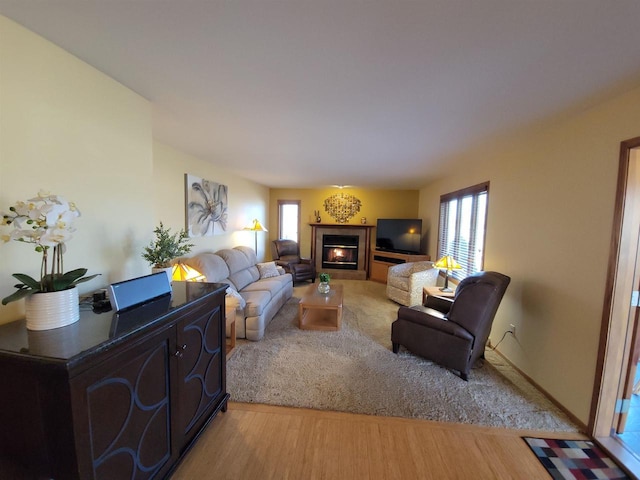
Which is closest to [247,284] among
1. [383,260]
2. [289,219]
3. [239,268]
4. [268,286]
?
[239,268]

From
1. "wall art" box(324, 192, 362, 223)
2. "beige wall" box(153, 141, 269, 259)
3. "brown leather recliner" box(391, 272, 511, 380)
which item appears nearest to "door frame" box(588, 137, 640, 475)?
"brown leather recliner" box(391, 272, 511, 380)

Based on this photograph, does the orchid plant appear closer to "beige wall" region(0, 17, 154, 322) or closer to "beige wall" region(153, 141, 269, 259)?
"beige wall" region(0, 17, 154, 322)

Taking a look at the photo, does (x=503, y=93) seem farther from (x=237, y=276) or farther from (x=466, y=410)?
(x=237, y=276)

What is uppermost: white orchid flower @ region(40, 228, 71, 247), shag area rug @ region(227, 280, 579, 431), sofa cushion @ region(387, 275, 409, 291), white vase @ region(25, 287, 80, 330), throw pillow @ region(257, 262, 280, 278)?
white orchid flower @ region(40, 228, 71, 247)

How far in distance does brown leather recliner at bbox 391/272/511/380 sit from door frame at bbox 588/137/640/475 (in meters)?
0.72

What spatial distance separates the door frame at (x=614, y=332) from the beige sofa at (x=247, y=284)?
3.01m

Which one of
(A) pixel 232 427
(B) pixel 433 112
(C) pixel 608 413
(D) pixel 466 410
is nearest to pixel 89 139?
(A) pixel 232 427

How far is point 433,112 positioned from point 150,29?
1871 mm

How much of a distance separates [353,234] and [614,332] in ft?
17.5

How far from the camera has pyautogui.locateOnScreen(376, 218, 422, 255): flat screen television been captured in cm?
615

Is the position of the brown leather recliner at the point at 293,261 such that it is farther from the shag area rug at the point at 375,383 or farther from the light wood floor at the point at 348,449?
the light wood floor at the point at 348,449

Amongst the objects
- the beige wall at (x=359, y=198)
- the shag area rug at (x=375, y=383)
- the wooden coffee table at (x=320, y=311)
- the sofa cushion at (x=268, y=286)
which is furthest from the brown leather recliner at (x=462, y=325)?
the beige wall at (x=359, y=198)

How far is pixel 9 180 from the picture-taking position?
1.20 m

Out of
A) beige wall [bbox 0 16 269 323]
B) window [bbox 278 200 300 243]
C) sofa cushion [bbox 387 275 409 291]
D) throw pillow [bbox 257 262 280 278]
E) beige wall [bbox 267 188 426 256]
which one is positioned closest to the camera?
beige wall [bbox 0 16 269 323]
